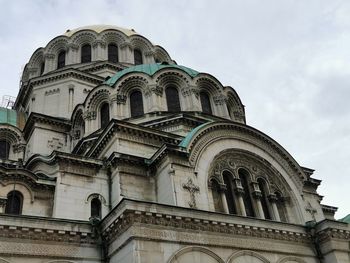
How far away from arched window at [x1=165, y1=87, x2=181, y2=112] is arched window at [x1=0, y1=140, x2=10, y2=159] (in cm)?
1153

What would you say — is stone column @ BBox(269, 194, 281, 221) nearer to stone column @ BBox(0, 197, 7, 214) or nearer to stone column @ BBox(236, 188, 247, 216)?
stone column @ BBox(236, 188, 247, 216)

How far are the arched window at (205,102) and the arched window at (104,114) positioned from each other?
590 centimetres

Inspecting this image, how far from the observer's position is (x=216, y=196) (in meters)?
17.7

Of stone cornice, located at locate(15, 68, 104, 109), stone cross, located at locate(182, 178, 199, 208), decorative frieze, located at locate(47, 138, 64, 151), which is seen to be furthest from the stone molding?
stone cornice, located at locate(15, 68, 104, 109)

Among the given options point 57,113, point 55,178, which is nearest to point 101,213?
point 55,178

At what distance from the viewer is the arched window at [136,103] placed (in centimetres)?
2328

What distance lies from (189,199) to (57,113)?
50.7ft

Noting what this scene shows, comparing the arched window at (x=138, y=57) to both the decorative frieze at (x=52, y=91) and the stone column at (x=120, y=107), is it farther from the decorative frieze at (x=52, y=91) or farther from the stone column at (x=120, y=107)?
the stone column at (x=120, y=107)

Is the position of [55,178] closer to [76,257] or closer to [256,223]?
[76,257]

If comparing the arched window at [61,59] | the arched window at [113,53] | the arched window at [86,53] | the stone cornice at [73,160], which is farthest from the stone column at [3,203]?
the arched window at [113,53]

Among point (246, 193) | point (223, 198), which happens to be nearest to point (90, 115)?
point (223, 198)

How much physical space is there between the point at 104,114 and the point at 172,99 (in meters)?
4.16

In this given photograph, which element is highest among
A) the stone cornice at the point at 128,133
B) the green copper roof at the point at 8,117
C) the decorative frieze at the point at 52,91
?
the decorative frieze at the point at 52,91

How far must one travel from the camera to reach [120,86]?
23.6m
